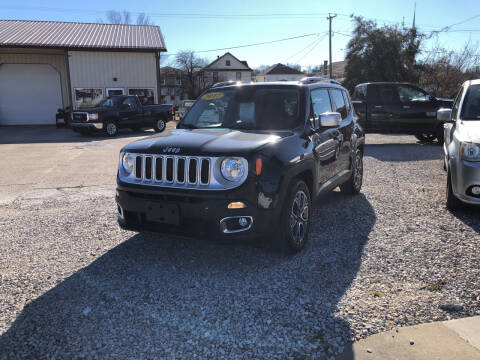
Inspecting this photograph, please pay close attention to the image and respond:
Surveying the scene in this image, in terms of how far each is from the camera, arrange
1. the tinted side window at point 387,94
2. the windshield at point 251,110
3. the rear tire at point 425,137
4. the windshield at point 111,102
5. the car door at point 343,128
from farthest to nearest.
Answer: the windshield at point 111,102 → the rear tire at point 425,137 → the tinted side window at point 387,94 → the car door at point 343,128 → the windshield at point 251,110

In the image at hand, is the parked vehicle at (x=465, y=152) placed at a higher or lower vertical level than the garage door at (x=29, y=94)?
lower

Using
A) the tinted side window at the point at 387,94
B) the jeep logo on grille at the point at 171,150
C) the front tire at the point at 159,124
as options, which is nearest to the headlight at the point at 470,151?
the jeep logo on grille at the point at 171,150

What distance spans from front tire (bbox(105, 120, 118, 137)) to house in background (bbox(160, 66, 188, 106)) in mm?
49118

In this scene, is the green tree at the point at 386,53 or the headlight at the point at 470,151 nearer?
the headlight at the point at 470,151

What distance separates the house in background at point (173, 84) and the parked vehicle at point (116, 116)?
47710 mm

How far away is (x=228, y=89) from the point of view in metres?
5.08

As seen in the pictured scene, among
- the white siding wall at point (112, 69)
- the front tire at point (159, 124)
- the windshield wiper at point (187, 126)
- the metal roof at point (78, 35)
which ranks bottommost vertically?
the front tire at point (159, 124)

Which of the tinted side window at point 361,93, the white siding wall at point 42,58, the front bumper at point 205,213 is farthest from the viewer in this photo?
the white siding wall at point 42,58

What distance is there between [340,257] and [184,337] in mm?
1977

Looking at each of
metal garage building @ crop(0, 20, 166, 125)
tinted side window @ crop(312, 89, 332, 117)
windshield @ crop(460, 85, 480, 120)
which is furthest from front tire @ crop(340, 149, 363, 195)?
metal garage building @ crop(0, 20, 166, 125)

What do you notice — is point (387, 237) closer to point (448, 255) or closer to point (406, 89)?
point (448, 255)

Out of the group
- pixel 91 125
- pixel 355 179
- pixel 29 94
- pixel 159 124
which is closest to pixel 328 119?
pixel 355 179

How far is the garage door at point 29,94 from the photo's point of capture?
24609mm

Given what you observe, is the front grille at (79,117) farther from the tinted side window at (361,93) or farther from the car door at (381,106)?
the car door at (381,106)
